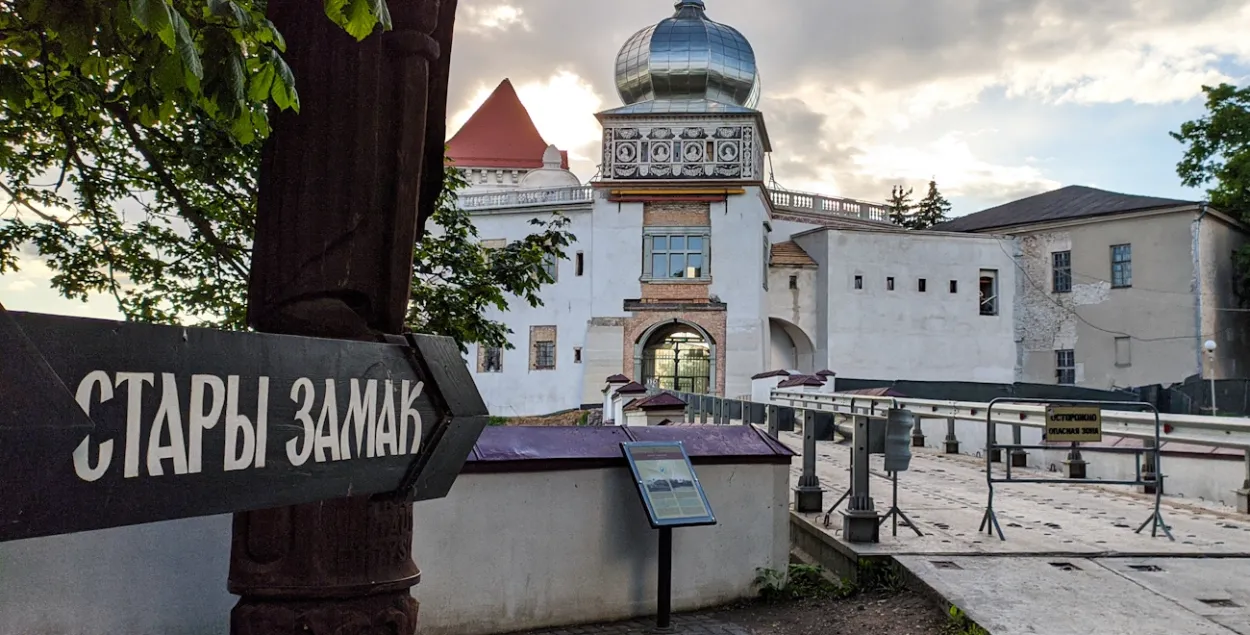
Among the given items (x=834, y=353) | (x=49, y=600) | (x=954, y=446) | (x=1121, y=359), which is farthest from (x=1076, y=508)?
(x=1121, y=359)

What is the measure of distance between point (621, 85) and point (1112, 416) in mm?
29909

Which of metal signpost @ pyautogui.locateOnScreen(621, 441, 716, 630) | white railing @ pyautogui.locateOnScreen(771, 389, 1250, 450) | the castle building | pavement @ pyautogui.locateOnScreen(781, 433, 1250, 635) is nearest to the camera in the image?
pavement @ pyautogui.locateOnScreen(781, 433, 1250, 635)

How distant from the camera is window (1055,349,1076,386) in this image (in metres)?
35.3

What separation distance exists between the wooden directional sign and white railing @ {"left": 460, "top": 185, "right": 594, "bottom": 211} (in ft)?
111

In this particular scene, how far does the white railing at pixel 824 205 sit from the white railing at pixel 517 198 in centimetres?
805

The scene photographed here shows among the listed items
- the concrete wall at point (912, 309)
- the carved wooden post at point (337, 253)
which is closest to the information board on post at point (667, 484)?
the carved wooden post at point (337, 253)

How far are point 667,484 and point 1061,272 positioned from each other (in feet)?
109

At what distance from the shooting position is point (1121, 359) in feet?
111

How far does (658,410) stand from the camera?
45.4 feet

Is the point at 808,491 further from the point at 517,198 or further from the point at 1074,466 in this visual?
the point at 517,198

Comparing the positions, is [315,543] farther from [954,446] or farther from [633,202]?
[633,202]

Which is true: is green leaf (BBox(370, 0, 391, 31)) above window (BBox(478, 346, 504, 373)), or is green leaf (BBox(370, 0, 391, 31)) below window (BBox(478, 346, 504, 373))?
below

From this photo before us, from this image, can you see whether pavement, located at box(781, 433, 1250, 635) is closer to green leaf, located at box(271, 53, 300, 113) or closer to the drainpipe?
green leaf, located at box(271, 53, 300, 113)

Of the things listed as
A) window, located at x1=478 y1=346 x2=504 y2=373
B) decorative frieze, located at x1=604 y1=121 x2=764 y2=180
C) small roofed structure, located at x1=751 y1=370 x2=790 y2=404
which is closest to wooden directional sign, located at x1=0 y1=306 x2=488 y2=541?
small roofed structure, located at x1=751 y1=370 x2=790 y2=404
